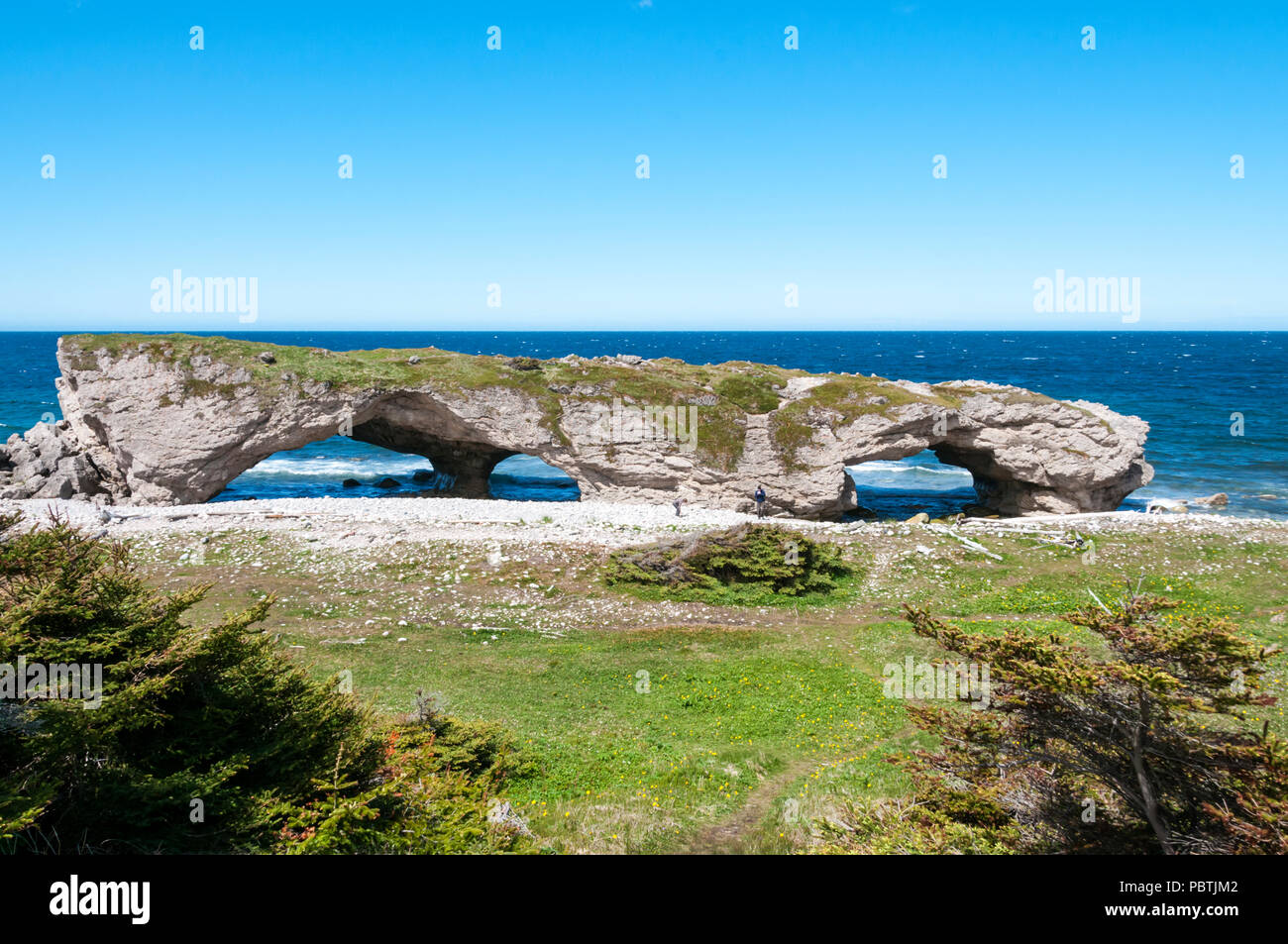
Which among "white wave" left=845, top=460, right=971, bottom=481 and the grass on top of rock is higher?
"white wave" left=845, top=460, right=971, bottom=481

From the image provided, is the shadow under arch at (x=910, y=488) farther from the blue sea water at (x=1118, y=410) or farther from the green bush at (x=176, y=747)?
the green bush at (x=176, y=747)

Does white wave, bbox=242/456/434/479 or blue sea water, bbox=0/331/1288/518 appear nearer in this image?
blue sea water, bbox=0/331/1288/518

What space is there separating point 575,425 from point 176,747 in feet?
109

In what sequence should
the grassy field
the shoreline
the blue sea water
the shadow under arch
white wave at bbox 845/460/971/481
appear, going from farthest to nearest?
1. white wave at bbox 845/460/971/481
2. the blue sea water
3. the shadow under arch
4. the shoreline
5. the grassy field

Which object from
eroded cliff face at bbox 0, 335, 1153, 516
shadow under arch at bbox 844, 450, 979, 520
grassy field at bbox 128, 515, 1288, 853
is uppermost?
eroded cliff face at bbox 0, 335, 1153, 516

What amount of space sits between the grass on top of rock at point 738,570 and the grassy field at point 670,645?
0.61m

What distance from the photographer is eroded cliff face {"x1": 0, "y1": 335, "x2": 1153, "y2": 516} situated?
38.2m

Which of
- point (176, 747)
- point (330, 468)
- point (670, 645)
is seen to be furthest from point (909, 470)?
point (176, 747)

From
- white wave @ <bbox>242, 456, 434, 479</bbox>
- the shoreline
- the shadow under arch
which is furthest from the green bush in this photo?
white wave @ <bbox>242, 456, 434, 479</bbox>

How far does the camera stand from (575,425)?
4144cm

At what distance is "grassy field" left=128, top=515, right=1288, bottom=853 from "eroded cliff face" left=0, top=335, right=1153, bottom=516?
32.9ft

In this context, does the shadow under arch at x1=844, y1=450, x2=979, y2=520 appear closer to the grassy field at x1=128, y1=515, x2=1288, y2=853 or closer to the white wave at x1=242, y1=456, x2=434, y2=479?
the grassy field at x1=128, y1=515, x2=1288, y2=853

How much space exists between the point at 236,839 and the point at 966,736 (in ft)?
32.1

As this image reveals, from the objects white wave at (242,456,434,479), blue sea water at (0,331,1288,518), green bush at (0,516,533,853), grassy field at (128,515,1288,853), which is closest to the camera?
green bush at (0,516,533,853)
